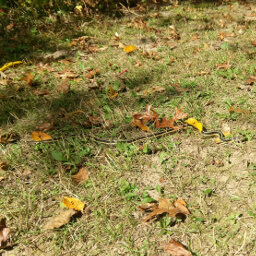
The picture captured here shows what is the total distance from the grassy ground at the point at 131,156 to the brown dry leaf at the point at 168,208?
7 centimetres

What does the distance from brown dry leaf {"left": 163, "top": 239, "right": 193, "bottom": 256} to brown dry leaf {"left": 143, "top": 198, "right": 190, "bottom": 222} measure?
21 centimetres

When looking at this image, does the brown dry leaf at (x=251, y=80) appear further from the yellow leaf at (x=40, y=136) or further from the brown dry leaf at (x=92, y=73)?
the yellow leaf at (x=40, y=136)

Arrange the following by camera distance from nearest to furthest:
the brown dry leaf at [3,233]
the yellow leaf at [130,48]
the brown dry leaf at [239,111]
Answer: the brown dry leaf at [3,233], the brown dry leaf at [239,111], the yellow leaf at [130,48]

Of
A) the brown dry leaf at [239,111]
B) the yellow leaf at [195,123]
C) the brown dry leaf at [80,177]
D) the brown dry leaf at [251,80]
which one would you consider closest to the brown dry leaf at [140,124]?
the yellow leaf at [195,123]

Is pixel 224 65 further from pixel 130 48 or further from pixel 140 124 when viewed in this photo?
pixel 140 124

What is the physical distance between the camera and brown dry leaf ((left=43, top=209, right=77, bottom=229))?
1.82 metres

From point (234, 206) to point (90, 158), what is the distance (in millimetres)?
1429

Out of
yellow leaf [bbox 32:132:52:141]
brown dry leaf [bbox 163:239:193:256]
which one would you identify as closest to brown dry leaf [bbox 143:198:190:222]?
brown dry leaf [bbox 163:239:193:256]

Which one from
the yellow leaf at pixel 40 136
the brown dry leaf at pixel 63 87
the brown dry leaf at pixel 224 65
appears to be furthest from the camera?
the brown dry leaf at pixel 224 65

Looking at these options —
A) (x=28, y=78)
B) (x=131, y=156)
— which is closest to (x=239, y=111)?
(x=131, y=156)

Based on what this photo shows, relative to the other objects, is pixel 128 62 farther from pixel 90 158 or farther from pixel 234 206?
pixel 234 206

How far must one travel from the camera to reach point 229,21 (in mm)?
5703

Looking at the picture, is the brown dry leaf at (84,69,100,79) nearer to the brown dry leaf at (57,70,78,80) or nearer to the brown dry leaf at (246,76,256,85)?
the brown dry leaf at (57,70,78,80)

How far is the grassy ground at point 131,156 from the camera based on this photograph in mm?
1768
